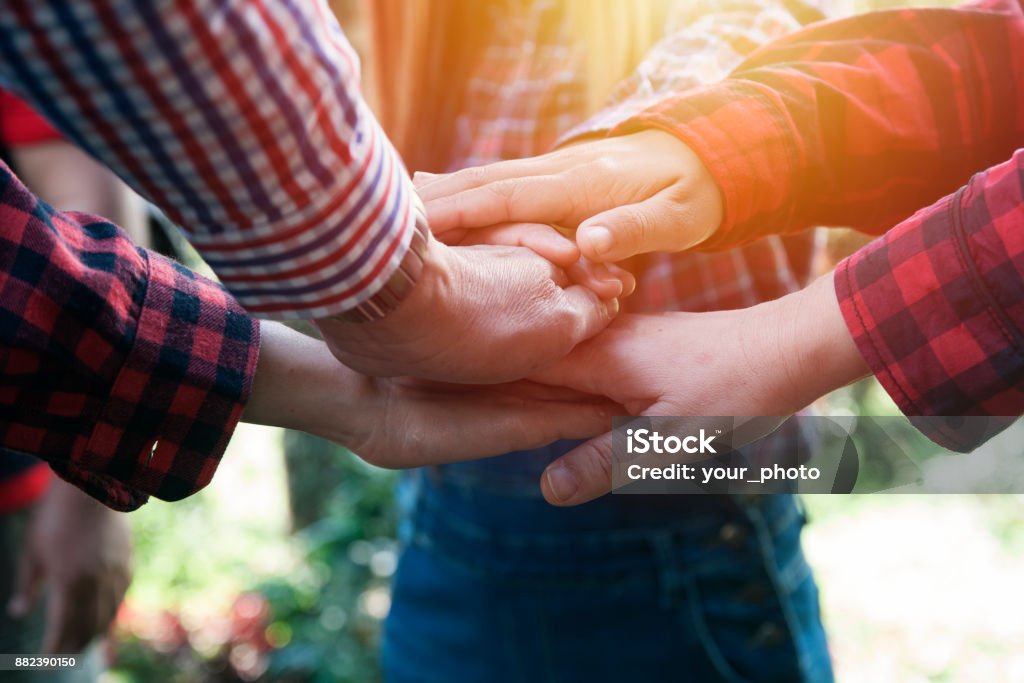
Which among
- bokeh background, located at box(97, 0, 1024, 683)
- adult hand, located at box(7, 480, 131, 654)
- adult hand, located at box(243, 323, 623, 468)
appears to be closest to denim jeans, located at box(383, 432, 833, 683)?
adult hand, located at box(243, 323, 623, 468)

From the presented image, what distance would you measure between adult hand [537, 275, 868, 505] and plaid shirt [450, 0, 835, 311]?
0.16 m

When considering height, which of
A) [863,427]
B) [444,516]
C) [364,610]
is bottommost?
[364,610]

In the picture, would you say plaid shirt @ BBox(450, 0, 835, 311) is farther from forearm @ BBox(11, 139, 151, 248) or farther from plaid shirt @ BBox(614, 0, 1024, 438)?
forearm @ BBox(11, 139, 151, 248)

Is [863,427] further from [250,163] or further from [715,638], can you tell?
[250,163]

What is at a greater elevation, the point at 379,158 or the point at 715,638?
the point at 379,158

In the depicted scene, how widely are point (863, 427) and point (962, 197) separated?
1.86ft

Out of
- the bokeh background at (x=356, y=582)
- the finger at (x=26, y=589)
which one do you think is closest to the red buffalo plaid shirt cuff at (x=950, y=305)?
the bokeh background at (x=356, y=582)

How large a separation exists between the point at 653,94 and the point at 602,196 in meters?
0.23

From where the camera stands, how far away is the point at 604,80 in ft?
4.18

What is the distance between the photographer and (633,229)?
103cm

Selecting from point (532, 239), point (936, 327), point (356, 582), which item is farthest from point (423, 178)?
point (356, 582)

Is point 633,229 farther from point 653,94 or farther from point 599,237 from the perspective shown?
point 653,94

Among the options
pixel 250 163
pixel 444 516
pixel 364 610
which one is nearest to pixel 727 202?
pixel 250 163

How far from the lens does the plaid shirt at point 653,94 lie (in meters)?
1.23
